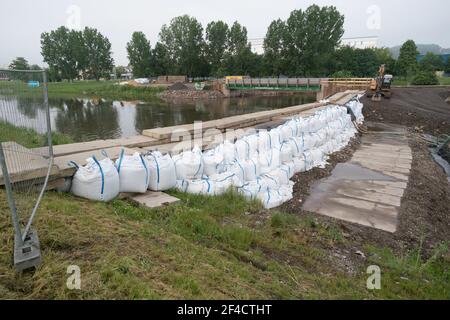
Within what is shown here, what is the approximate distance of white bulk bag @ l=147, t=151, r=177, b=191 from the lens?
3869 mm

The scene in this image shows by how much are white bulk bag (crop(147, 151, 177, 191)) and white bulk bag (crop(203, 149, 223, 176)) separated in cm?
65

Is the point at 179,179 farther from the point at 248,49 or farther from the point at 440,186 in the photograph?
the point at 248,49

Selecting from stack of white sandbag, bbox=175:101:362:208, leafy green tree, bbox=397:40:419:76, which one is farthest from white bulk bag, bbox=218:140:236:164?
leafy green tree, bbox=397:40:419:76

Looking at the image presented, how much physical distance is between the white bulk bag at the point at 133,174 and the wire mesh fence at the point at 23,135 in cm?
76

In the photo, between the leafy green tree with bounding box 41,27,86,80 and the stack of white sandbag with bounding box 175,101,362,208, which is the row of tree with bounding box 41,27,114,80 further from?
the stack of white sandbag with bounding box 175,101,362,208

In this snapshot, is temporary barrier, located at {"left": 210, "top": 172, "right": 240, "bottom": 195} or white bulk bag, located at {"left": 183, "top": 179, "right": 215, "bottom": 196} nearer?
white bulk bag, located at {"left": 183, "top": 179, "right": 215, "bottom": 196}

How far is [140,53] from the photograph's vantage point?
58.8 metres

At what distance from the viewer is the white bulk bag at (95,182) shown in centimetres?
333

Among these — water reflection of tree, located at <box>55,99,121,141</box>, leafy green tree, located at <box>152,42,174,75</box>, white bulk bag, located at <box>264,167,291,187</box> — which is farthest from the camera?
leafy green tree, located at <box>152,42,174,75</box>

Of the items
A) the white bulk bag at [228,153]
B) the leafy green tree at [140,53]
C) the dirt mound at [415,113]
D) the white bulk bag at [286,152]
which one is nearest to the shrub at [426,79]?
the dirt mound at [415,113]

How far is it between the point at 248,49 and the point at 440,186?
176 feet

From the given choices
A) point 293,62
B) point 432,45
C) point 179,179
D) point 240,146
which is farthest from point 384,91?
point 432,45

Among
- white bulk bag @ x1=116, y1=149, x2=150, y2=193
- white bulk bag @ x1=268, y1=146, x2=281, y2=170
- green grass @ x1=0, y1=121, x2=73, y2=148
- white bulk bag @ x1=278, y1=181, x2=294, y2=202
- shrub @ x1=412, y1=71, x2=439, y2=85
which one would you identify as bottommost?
white bulk bag @ x1=278, y1=181, x2=294, y2=202

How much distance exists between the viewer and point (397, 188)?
5879mm
